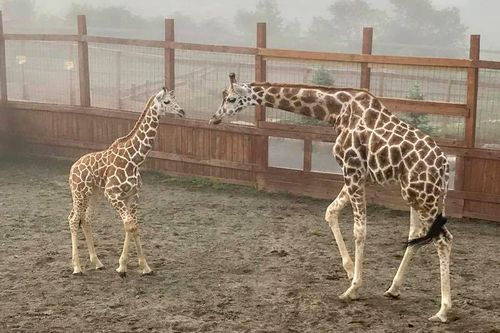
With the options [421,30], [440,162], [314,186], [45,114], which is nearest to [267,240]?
[314,186]

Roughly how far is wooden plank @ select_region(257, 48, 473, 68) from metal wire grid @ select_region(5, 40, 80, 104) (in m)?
4.71

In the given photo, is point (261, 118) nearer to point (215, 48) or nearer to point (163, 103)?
point (215, 48)

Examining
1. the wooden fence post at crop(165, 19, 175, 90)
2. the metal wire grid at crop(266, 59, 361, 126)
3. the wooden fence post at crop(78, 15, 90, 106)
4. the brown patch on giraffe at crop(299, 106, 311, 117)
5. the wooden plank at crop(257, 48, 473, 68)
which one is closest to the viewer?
the brown patch on giraffe at crop(299, 106, 311, 117)

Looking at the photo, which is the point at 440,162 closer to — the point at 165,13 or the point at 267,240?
the point at 267,240

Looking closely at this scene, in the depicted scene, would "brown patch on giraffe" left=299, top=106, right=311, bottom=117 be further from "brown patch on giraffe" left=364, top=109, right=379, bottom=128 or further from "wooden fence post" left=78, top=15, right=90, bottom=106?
"wooden fence post" left=78, top=15, right=90, bottom=106

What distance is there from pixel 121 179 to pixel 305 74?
482 centimetres

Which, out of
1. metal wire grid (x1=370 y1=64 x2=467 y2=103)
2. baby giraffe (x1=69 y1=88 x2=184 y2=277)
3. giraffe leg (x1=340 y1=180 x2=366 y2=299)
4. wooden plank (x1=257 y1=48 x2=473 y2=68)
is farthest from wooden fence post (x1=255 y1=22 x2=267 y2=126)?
giraffe leg (x1=340 y1=180 x2=366 y2=299)

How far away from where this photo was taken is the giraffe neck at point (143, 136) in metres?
7.88

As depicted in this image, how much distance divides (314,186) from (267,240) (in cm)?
237

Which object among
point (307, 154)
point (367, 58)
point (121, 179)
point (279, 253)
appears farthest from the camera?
point (307, 154)

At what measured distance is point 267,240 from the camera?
363 inches

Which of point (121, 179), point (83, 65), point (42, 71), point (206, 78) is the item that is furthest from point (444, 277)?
point (42, 71)

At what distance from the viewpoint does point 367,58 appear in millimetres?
10430

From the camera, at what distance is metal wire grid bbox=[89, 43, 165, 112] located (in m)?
12.9
